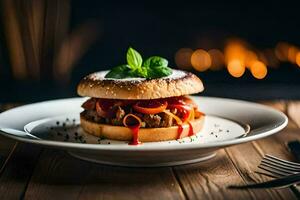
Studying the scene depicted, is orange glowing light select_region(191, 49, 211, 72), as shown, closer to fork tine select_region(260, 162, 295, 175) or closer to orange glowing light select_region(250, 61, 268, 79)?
orange glowing light select_region(250, 61, 268, 79)

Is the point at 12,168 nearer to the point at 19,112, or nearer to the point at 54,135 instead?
the point at 54,135

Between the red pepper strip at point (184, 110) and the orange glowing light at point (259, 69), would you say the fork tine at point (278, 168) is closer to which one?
the red pepper strip at point (184, 110)

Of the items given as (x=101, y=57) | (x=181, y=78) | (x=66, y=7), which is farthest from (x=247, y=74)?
(x=181, y=78)

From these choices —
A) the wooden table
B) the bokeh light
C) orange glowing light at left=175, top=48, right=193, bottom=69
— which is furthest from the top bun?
the bokeh light

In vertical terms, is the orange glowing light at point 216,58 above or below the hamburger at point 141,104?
below

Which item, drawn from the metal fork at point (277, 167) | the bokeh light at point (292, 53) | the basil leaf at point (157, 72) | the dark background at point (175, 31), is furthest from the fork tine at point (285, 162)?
the bokeh light at point (292, 53)

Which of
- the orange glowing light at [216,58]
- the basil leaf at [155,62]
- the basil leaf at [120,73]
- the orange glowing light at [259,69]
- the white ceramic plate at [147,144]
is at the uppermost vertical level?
the basil leaf at [155,62]

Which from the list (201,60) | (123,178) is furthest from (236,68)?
(123,178)
